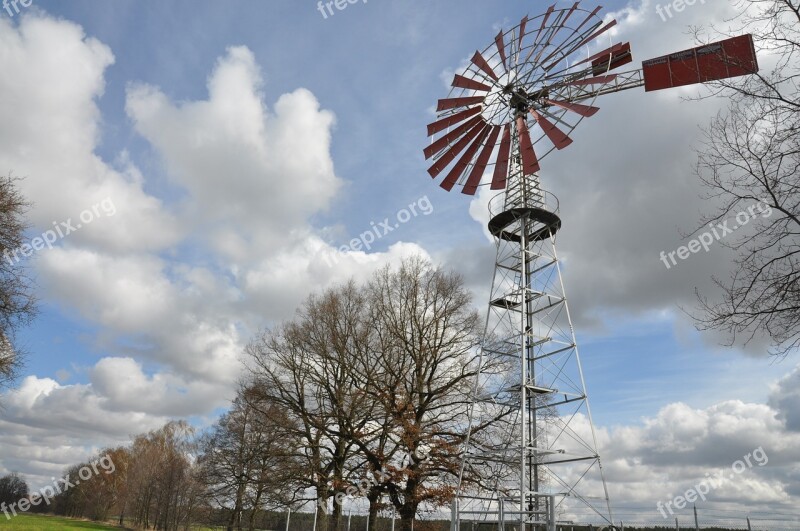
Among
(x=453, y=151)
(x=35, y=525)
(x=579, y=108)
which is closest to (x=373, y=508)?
(x=453, y=151)

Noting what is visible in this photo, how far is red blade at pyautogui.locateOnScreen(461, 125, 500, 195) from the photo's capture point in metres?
19.3

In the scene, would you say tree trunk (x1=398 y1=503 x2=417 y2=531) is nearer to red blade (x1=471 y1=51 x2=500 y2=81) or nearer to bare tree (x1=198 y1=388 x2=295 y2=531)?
bare tree (x1=198 y1=388 x2=295 y2=531)

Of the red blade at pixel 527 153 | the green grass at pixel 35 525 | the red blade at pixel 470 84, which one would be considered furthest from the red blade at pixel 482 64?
the green grass at pixel 35 525

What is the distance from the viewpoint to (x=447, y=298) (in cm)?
2541

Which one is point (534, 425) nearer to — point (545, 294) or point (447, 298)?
point (545, 294)

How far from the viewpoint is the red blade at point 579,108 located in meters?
15.9

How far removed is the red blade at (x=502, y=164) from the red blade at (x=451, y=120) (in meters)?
1.45

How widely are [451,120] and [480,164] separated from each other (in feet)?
6.95

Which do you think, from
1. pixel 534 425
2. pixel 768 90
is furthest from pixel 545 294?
pixel 768 90

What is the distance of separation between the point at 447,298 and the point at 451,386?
4.31m

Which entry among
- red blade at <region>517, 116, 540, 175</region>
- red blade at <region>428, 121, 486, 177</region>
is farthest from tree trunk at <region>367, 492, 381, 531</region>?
red blade at <region>517, 116, 540, 175</region>

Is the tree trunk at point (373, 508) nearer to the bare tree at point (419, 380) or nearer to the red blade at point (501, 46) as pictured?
the bare tree at point (419, 380)

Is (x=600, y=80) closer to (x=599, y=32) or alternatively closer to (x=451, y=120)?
(x=599, y=32)

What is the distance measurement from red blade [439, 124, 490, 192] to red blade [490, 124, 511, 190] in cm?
91
